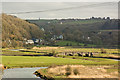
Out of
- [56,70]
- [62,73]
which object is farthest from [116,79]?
[56,70]

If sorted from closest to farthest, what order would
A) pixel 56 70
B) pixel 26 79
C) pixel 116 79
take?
pixel 116 79 → pixel 26 79 → pixel 56 70

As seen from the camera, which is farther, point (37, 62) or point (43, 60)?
point (43, 60)

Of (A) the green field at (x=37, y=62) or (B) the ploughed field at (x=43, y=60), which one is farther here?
(B) the ploughed field at (x=43, y=60)

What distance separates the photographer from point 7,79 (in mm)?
52562

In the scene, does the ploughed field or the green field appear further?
the ploughed field

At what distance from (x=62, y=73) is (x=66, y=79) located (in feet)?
27.4

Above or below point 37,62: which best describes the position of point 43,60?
above

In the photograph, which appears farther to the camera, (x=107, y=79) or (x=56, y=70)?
(x=56, y=70)

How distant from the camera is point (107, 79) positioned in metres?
51.1

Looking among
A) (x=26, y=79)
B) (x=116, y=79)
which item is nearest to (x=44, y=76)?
(x=26, y=79)

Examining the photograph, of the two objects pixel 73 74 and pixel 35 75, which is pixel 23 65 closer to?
pixel 35 75

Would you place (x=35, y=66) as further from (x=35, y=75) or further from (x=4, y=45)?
(x=4, y=45)

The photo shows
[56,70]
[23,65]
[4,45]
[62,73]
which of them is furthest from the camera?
[4,45]

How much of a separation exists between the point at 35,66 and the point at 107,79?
31.1 metres
